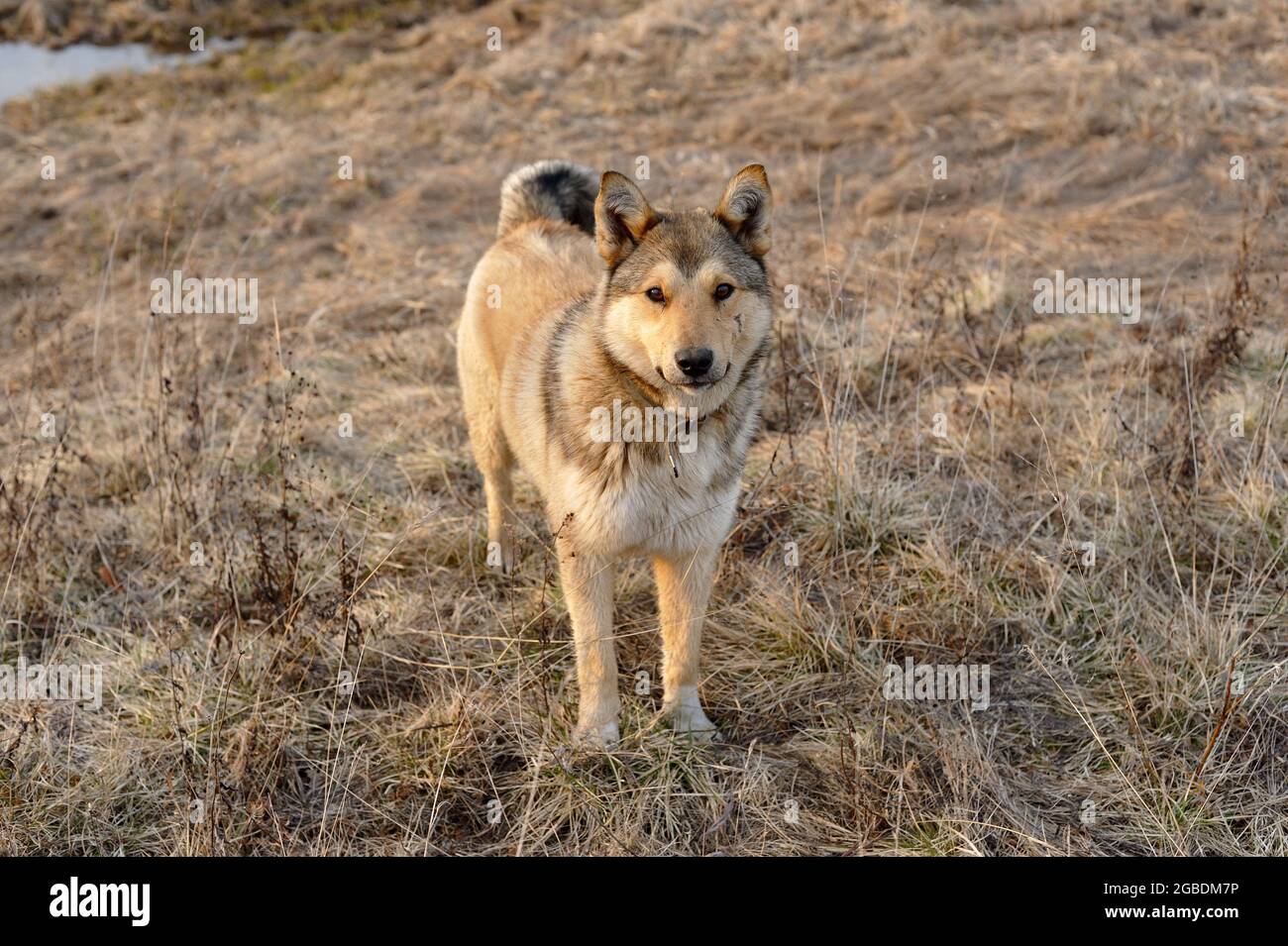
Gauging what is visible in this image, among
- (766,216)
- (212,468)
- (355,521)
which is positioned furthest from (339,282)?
(766,216)

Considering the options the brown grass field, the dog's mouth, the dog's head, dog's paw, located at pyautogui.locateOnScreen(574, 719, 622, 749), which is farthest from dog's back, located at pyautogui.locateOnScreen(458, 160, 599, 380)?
dog's paw, located at pyautogui.locateOnScreen(574, 719, 622, 749)

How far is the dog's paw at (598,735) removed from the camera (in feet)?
13.5

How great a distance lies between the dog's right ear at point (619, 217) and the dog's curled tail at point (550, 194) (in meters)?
1.50

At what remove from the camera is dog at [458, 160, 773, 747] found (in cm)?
388

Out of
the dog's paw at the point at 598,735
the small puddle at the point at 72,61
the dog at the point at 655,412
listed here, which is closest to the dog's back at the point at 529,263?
the dog at the point at 655,412

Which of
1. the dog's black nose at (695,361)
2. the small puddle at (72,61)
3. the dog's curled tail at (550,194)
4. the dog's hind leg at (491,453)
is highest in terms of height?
the small puddle at (72,61)

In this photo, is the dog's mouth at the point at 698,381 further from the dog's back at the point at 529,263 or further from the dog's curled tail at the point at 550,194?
the dog's curled tail at the point at 550,194

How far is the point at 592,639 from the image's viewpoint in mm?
4191

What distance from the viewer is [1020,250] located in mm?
8531

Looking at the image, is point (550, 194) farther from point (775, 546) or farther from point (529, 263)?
point (775, 546)

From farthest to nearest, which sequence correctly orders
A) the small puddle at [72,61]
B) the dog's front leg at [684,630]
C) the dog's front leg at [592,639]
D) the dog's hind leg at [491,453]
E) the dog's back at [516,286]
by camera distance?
the small puddle at [72,61] < the dog's hind leg at [491,453] < the dog's back at [516,286] < the dog's front leg at [684,630] < the dog's front leg at [592,639]

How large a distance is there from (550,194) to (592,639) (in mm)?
2542

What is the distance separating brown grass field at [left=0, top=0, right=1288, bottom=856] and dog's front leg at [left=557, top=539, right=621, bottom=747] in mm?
112

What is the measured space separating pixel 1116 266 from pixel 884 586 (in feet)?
15.4
